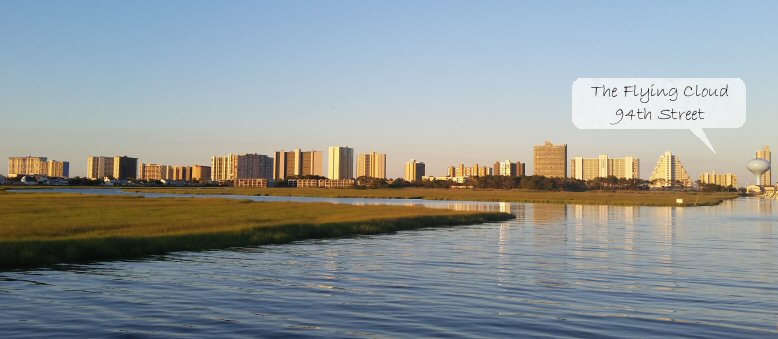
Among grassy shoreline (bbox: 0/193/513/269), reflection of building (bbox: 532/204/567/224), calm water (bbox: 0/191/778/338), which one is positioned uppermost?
grassy shoreline (bbox: 0/193/513/269)

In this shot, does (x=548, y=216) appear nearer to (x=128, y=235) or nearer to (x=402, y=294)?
(x=128, y=235)

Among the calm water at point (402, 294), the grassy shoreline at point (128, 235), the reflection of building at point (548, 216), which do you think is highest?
the grassy shoreline at point (128, 235)

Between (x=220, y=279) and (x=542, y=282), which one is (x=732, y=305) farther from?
(x=220, y=279)

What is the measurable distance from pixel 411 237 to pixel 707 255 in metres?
22.7

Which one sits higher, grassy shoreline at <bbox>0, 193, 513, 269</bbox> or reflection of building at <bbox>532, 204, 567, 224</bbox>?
grassy shoreline at <bbox>0, 193, 513, 269</bbox>

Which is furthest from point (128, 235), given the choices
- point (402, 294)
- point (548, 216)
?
point (548, 216)

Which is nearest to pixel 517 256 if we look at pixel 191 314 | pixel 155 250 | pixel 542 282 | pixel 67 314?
pixel 542 282

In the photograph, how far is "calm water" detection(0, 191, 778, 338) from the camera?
1969 centimetres

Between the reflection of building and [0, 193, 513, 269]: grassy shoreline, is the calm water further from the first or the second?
the reflection of building

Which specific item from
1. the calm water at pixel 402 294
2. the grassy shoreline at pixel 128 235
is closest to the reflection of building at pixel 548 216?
the grassy shoreline at pixel 128 235

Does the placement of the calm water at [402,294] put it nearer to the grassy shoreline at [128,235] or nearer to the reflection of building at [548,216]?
the grassy shoreline at [128,235]

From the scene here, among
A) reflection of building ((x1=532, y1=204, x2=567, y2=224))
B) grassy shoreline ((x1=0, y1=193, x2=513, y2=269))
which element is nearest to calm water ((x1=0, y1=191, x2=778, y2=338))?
grassy shoreline ((x1=0, y1=193, x2=513, y2=269))

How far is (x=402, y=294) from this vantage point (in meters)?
25.9

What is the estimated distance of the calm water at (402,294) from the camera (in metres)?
19.7
